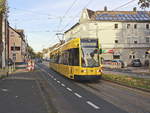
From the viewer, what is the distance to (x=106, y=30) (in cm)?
6562

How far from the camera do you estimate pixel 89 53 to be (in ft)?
60.3

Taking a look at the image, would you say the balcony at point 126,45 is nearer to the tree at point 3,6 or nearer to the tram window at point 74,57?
the tram window at point 74,57

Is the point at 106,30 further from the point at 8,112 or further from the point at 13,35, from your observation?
the point at 8,112

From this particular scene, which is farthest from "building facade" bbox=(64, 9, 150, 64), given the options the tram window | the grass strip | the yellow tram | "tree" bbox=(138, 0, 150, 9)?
"tree" bbox=(138, 0, 150, 9)

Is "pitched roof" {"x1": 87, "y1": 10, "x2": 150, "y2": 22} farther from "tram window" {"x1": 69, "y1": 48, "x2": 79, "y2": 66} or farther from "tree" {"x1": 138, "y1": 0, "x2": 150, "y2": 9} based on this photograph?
"tree" {"x1": 138, "y1": 0, "x2": 150, "y2": 9}

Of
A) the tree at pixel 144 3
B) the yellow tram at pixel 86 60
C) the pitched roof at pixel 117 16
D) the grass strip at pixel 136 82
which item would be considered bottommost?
the grass strip at pixel 136 82

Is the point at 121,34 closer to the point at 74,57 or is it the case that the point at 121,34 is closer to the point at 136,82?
the point at 74,57

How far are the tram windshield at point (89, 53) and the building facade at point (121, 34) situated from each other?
148 ft

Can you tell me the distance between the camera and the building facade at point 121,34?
64.6 metres

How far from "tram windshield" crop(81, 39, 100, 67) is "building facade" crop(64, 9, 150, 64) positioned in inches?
1778

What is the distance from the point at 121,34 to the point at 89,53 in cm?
4831

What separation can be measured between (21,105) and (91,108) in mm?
2497

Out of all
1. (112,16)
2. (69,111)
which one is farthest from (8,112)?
(112,16)

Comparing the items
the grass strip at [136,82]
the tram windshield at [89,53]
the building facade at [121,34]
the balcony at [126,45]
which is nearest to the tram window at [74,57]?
the tram windshield at [89,53]
